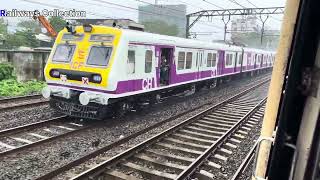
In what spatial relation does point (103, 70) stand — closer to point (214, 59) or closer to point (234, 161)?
point (234, 161)

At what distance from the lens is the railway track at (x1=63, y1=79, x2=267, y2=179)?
6.94m

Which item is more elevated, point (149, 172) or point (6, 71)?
point (6, 71)

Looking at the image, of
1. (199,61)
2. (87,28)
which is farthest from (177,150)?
(199,61)

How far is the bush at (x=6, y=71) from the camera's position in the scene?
18.1 metres

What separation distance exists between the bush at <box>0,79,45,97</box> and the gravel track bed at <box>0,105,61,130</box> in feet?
13.1

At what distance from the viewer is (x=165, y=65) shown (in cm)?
1391

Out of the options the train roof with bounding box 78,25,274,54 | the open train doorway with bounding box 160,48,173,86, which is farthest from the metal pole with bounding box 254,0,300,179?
the open train doorway with bounding box 160,48,173,86

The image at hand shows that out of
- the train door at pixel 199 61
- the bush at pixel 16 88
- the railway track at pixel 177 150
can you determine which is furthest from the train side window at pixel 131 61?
the bush at pixel 16 88

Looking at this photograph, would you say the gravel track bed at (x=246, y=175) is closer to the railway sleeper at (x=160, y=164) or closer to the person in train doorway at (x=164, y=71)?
the railway sleeper at (x=160, y=164)

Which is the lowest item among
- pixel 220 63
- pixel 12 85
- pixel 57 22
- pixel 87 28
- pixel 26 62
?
pixel 12 85

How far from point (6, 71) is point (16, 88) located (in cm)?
203

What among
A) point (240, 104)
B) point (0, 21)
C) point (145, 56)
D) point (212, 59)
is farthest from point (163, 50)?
point (0, 21)

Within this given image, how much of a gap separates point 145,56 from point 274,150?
404 inches

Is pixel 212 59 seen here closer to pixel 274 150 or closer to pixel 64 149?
pixel 64 149
